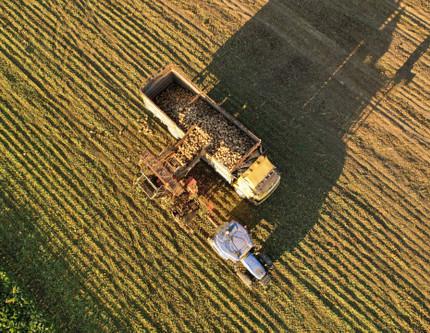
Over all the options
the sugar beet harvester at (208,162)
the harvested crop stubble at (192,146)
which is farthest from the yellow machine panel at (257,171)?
the harvested crop stubble at (192,146)

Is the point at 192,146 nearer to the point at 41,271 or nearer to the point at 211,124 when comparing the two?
the point at 211,124

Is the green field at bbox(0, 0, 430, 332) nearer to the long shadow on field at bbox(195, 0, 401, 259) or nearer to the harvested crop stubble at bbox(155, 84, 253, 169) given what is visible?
Result: the long shadow on field at bbox(195, 0, 401, 259)

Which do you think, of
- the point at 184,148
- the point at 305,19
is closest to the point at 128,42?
the point at 184,148

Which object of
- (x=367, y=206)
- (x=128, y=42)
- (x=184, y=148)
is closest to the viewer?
(x=184, y=148)

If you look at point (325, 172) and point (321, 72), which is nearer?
point (325, 172)

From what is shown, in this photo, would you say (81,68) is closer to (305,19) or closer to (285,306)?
(305,19)

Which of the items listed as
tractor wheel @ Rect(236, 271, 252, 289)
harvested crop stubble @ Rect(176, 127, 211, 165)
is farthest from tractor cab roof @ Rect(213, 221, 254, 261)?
harvested crop stubble @ Rect(176, 127, 211, 165)

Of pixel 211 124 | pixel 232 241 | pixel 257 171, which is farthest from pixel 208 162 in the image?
pixel 232 241
